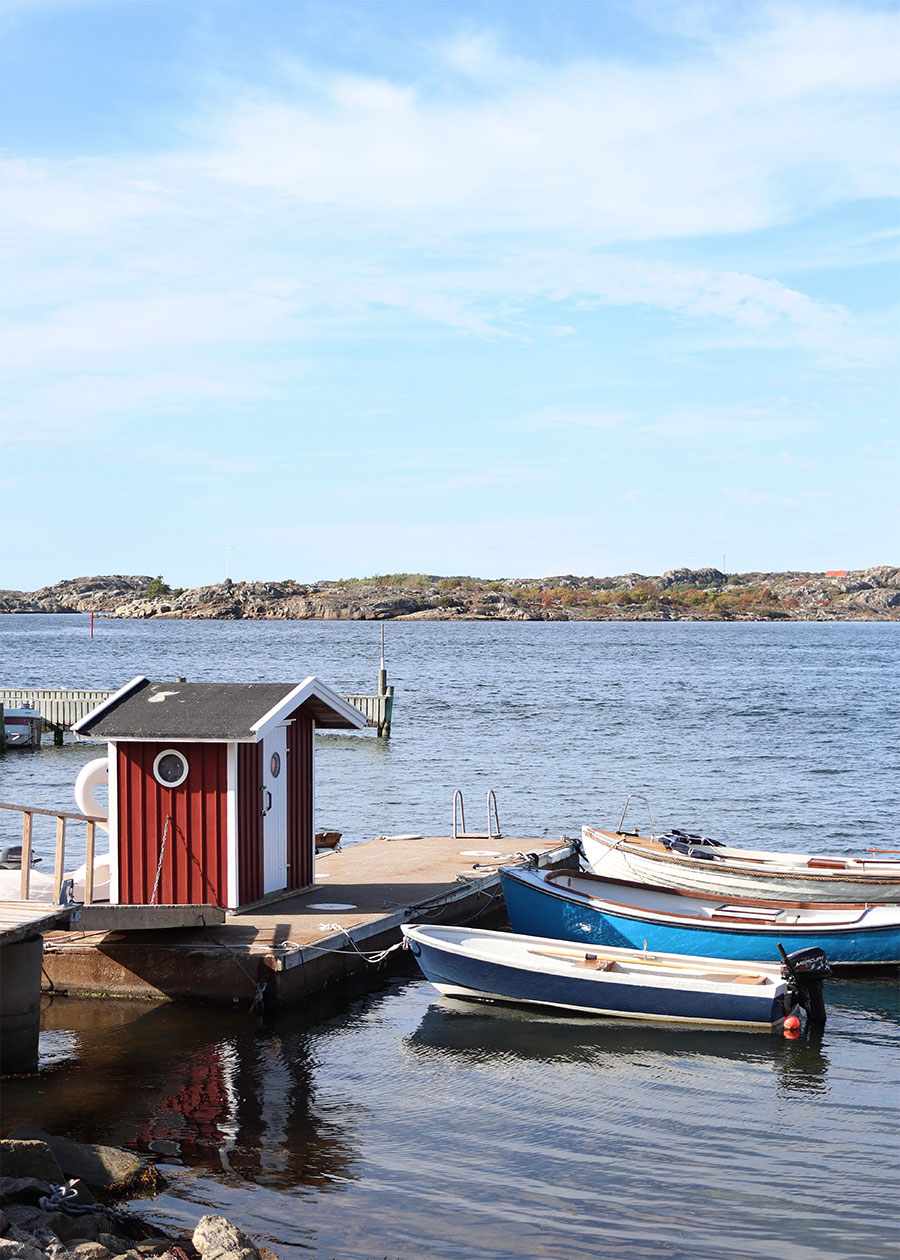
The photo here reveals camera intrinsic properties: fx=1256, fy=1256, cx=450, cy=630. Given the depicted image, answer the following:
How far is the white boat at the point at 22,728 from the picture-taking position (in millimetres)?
44000

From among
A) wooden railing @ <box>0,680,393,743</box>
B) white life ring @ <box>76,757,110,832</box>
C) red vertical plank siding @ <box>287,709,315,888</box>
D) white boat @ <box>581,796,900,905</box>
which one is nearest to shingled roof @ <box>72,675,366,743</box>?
red vertical plank siding @ <box>287,709,315,888</box>

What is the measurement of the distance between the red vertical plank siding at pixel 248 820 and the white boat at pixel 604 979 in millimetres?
1999

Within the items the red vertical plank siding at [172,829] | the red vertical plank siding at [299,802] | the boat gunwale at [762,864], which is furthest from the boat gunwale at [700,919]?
the red vertical plank siding at [172,829]

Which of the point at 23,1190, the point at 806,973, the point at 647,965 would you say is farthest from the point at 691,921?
the point at 23,1190

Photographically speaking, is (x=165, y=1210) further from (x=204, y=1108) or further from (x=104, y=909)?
(x=104, y=909)

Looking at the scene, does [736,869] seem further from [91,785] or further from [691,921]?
[91,785]

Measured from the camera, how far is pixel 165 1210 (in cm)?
913

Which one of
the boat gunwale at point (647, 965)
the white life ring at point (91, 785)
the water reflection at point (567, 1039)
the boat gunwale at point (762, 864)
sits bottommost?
the water reflection at point (567, 1039)

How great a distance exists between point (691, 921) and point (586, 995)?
2117 millimetres

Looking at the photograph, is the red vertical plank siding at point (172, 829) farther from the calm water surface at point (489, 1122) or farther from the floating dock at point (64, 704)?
the floating dock at point (64, 704)

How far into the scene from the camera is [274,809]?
15.3 meters

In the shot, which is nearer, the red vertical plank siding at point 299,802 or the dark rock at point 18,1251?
the dark rock at point 18,1251

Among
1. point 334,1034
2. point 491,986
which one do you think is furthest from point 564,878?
point 334,1034

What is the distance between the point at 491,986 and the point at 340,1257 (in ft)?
19.9
